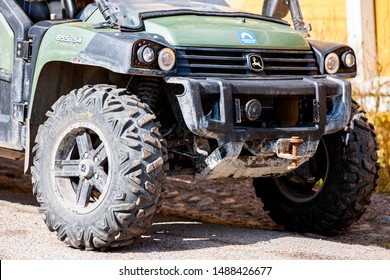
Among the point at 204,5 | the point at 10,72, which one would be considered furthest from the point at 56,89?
the point at 204,5

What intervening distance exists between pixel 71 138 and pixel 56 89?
1.93 feet

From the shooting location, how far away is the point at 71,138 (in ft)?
23.8

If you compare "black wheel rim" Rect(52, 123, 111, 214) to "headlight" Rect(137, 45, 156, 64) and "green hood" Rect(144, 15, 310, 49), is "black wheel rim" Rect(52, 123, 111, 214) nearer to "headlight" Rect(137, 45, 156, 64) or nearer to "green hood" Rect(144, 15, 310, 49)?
"headlight" Rect(137, 45, 156, 64)

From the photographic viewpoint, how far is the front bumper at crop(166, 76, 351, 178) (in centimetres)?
683

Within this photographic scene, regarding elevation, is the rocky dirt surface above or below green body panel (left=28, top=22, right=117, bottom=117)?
below

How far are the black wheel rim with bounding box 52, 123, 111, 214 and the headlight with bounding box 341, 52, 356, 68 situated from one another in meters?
1.91

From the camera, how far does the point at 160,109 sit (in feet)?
24.3

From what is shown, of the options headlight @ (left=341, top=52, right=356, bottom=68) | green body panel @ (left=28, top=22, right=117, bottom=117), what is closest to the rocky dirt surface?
green body panel @ (left=28, top=22, right=117, bottom=117)

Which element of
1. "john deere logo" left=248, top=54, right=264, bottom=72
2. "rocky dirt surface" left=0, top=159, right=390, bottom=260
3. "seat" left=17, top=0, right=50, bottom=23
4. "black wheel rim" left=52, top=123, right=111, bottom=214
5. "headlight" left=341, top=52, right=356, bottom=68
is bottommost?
"rocky dirt surface" left=0, top=159, right=390, bottom=260

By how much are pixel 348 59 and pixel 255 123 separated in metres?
1.05

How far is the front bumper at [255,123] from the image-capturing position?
683 centimetres

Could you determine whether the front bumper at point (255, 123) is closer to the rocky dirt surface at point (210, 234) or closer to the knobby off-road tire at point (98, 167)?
the knobby off-road tire at point (98, 167)
